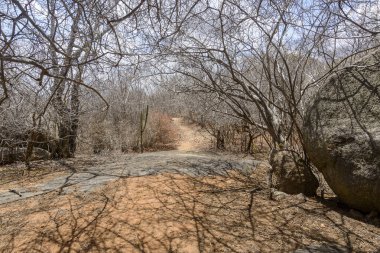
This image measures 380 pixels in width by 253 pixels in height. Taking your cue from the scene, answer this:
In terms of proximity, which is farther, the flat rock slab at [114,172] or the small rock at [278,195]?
the flat rock slab at [114,172]

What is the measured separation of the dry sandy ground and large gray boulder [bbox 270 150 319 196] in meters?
0.23

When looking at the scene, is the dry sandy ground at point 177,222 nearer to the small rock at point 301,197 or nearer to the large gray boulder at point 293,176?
the small rock at point 301,197

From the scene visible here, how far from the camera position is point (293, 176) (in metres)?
5.30

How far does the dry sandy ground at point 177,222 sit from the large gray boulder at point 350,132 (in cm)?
40

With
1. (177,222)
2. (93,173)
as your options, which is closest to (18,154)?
(93,173)

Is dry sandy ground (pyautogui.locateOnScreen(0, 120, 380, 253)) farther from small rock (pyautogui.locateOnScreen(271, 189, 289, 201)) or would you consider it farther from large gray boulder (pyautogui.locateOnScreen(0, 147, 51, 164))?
large gray boulder (pyautogui.locateOnScreen(0, 147, 51, 164))

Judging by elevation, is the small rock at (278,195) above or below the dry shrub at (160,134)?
below

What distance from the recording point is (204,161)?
23.3ft

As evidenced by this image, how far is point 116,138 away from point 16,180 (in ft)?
25.7

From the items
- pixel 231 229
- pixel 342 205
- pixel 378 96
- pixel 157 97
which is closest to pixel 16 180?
pixel 231 229

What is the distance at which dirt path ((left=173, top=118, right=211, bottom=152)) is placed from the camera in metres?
15.6

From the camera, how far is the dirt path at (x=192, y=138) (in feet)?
51.1

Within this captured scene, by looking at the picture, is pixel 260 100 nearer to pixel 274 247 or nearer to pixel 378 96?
pixel 378 96

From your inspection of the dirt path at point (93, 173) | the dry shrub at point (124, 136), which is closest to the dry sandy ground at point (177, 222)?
the dirt path at point (93, 173)
